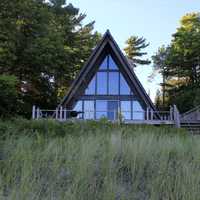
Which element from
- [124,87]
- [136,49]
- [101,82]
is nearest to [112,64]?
[101,82]

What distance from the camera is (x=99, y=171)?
3686mm

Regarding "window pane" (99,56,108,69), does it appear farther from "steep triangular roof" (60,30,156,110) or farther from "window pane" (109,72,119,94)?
"steep triangular roof" (60,30,156,110)

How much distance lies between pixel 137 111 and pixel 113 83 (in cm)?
261

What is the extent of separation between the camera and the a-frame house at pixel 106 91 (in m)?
19.0

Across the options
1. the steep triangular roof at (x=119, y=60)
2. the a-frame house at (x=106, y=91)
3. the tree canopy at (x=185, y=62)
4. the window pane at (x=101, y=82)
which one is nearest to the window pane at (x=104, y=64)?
the a-frame house at (x=106, y=91)

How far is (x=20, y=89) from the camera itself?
77.7ft

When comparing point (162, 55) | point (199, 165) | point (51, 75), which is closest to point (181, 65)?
point (162, 55)

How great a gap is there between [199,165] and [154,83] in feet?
134

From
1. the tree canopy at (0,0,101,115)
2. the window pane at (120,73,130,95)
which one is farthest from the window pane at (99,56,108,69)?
the tree canopy at (0,0,101,115)

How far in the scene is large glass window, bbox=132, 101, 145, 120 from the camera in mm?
18888

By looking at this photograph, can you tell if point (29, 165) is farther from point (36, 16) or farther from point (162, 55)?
point (162, 55)

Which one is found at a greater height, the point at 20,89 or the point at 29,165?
the point at 20,89

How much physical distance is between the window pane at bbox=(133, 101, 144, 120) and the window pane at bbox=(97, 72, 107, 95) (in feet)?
7.02

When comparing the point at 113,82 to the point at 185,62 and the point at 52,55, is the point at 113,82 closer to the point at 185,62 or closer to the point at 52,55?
the point at 52,55
